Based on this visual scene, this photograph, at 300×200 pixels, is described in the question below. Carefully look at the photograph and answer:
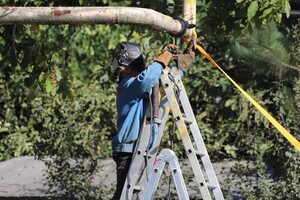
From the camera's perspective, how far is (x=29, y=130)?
12.7 metres

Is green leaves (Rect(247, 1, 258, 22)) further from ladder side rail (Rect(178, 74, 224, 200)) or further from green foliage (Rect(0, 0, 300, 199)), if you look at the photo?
ladder side rail (Rect(178, 74, 224, 200))

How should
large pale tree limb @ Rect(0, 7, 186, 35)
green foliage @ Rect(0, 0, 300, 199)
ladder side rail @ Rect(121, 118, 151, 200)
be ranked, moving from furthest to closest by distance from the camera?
green foliage @ Rect(0, 0, 300, 199)
ladder side rail @ Rect(121, 118, 151, 200)
large pale tree limb @ Rect(0, 7, 186, 35)

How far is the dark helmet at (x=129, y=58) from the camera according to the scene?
5.61m

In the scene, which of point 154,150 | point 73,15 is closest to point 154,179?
point 154,150

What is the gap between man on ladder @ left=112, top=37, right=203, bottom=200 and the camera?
5.45 m

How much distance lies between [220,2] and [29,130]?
20.3ft

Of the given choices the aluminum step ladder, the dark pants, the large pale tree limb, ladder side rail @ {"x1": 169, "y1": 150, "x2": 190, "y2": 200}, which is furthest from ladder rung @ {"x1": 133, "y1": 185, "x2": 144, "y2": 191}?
the large pale tree limb

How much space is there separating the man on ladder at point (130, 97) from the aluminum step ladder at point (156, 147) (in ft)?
0.29

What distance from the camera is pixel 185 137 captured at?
5.30m

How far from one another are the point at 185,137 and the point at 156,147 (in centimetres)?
28

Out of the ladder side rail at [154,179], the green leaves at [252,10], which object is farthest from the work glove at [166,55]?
the green leaves at [252,10]

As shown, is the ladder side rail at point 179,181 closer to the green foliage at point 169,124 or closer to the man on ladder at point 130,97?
the man on ladder at point 130,97

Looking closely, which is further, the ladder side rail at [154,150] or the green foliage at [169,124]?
the green foliage at [169,124]

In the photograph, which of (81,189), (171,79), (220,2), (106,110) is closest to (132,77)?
(171,79)
